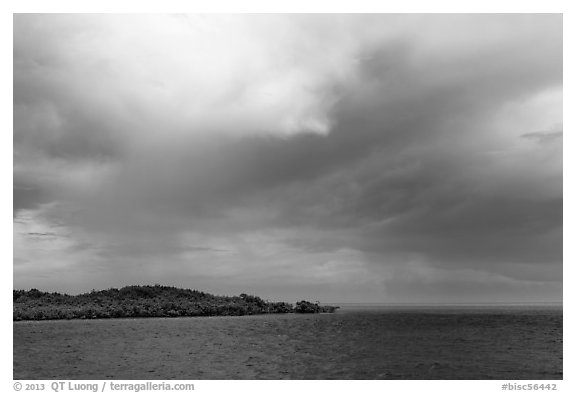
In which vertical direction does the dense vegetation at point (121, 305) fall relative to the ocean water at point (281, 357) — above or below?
below

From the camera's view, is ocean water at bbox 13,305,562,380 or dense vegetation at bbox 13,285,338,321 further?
dense vegetation at bbox 13,285,338,321

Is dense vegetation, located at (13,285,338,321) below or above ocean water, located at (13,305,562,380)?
below

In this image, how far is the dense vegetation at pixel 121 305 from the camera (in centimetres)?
14338

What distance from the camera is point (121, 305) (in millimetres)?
162000

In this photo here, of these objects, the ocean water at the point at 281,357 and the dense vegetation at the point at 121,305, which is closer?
the ocean water at the point at 281,357

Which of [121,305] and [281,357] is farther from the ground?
[281,357]

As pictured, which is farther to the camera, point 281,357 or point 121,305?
point 121,305

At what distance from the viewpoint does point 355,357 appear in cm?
6191

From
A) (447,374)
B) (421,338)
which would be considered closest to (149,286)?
(421,338)

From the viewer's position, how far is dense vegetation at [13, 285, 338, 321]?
143375mm
